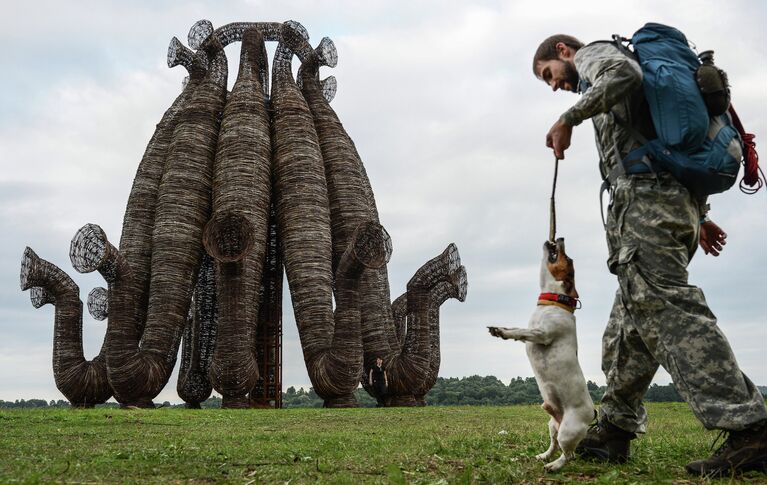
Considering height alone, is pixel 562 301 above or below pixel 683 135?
below

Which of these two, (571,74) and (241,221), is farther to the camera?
(241,221)

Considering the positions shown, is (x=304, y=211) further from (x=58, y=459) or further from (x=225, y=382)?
(x=58, y=459)

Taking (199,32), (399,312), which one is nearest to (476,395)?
(399,312)

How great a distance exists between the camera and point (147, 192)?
1888 cm

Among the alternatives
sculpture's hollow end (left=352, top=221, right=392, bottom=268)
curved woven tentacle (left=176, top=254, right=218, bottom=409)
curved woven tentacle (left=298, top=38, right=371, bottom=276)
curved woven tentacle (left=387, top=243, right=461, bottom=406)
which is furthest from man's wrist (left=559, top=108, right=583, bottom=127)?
curved woven tentacle (left=176, top=254, right=218, bottom=409)

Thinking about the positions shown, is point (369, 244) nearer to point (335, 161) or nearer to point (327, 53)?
point (335, 161)

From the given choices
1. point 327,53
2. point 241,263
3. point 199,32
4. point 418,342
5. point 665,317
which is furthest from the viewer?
point 327,53

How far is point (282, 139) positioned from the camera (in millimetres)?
18719

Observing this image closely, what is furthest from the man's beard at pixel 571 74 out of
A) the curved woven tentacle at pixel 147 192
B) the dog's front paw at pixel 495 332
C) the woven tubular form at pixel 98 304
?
the woven tubular form at pixel 98 304

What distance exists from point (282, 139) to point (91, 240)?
18.5ft

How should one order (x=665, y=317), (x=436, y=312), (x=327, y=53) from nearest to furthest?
(x=665, y=317)
(x=436, y=312)
(x=327, y=53)

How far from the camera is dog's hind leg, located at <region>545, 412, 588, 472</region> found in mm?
3951

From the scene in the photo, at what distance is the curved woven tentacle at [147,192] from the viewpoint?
17.7 meters

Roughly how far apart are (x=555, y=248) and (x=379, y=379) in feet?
45.4
